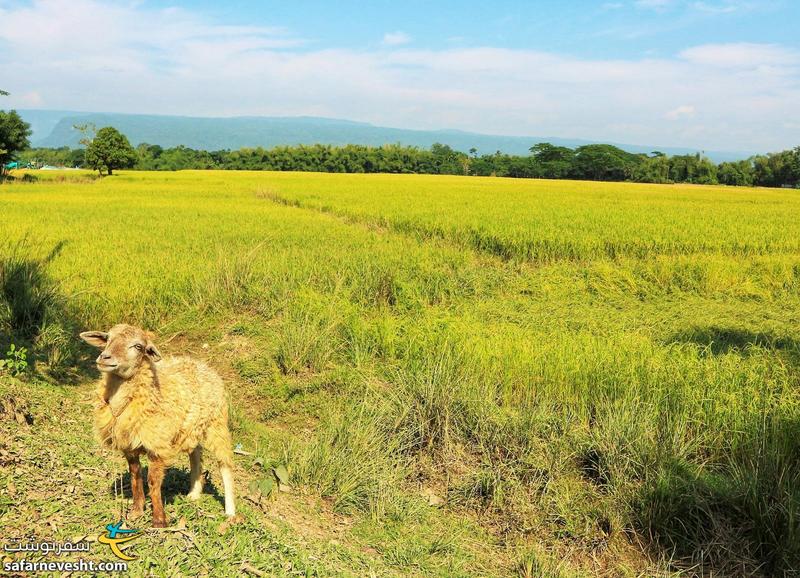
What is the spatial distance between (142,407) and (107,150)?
50.9 metres

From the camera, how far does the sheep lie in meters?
2.39

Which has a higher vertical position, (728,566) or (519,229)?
Result: (519,229)

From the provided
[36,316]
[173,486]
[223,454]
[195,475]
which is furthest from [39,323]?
[223,454]

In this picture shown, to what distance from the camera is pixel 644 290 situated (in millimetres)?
10094

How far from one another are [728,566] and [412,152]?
73.2 meters

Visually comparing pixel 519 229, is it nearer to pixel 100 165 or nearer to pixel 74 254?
pixel 74 254

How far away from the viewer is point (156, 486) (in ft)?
8.30

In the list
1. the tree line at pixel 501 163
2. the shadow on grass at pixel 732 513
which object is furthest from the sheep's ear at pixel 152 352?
the tree line at pixel 501 163

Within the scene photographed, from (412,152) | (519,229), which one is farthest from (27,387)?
(412,152)

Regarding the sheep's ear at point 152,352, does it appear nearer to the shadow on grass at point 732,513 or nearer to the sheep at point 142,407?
the sheep at point 142,407

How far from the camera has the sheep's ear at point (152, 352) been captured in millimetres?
2461

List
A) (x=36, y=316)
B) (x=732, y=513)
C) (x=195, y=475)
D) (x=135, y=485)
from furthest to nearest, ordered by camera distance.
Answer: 1. (x=36, y=316)
2. (x=732, y=513)
3. (x=195, y=475)
4. (x=135, y=485)

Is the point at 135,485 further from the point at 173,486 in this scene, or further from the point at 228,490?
the point at 173,486

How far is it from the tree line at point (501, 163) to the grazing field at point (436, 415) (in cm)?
5718
